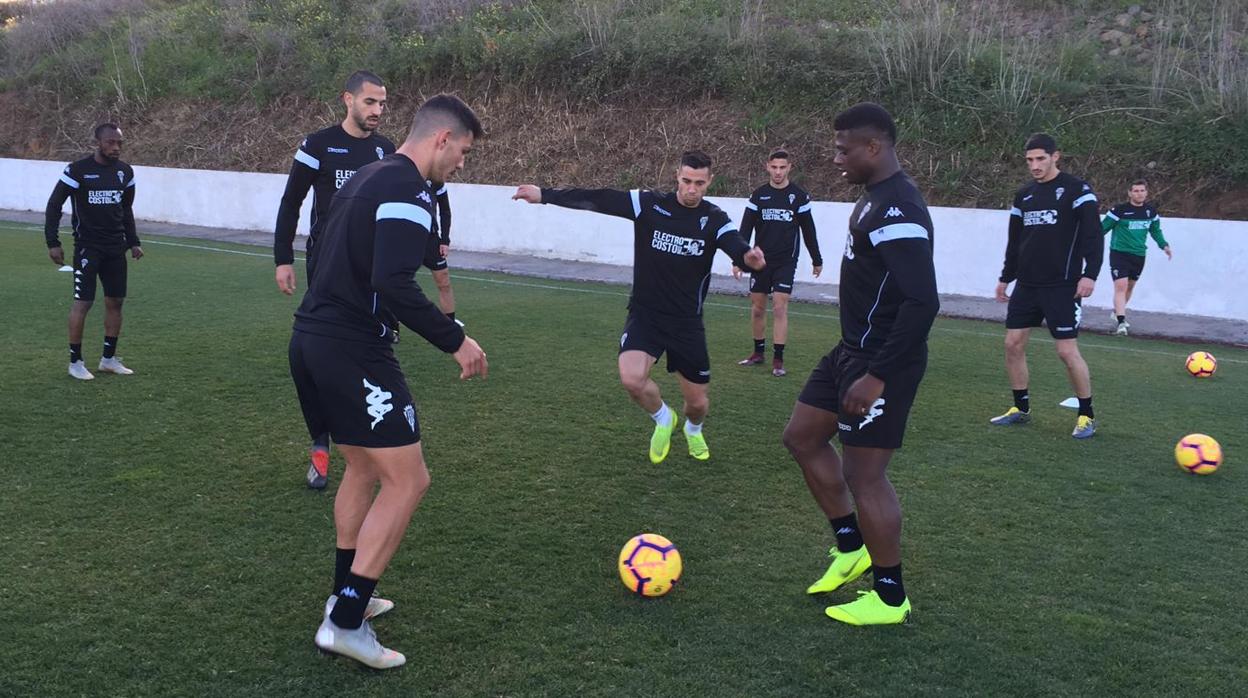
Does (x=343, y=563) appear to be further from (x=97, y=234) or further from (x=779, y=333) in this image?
(x=779, y=333)

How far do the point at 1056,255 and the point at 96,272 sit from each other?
7704 mm

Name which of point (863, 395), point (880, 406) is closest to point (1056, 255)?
point (880, 406)

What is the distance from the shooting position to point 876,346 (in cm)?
417

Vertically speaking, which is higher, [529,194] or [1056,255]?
[529,194]

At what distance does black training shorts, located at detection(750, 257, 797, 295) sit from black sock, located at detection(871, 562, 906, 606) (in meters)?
5.87

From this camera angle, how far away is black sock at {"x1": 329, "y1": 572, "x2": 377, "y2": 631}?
367cm

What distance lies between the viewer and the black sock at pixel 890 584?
423cm

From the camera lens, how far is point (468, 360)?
3564mm

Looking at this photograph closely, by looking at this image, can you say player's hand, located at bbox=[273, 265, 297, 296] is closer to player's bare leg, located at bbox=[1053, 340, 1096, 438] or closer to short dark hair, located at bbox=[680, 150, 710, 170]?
short dark hair, located at bbox=[680, 150, 710, 170]

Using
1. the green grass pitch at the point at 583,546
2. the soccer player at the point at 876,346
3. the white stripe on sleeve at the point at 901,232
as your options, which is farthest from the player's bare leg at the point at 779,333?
the white stripe on sleeve at the point at 901,232

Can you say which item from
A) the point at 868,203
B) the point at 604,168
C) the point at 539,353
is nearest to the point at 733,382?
the point at 539,353

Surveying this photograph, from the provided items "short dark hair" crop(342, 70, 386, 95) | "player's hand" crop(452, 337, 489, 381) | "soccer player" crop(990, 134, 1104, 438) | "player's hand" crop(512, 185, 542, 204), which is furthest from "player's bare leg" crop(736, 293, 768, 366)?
"player's hand" crop(452, 337, 489, 381)

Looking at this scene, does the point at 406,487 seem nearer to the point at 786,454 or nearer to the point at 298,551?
the point at 298,551

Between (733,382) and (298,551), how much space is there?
5088mm
